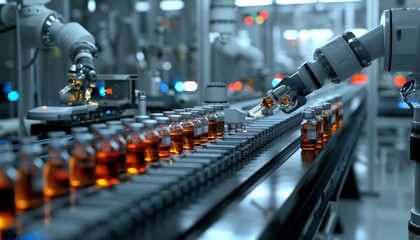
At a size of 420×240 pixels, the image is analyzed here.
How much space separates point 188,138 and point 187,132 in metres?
0.02

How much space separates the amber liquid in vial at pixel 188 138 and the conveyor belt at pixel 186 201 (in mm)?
87

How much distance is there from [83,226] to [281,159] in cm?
116

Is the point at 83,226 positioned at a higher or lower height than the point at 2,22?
lower

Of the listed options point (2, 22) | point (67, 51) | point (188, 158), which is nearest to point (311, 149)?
point (188, 158)

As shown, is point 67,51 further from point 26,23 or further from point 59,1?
point 59,1

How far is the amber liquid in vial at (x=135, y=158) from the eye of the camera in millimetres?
1427

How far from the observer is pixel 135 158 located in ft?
4.70

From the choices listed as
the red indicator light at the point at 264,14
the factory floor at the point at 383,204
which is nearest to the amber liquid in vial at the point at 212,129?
the factory floor at the point at 383,204

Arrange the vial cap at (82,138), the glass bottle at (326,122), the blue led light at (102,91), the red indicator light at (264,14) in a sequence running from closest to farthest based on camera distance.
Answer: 1. the vial cap at (82,138)
2. the glass bottle at (326,122)
3. the blue led light at (102,91)
4. the red indicator light at (264,14)

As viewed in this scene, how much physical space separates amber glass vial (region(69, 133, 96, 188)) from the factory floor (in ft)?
9.16

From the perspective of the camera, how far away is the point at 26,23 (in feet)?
10.6

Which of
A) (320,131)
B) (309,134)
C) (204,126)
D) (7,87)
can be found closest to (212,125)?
(204,126)

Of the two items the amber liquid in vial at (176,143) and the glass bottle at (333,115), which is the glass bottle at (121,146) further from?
the glass bottle at (333,115)

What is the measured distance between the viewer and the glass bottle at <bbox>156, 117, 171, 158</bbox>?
162 centimetres
